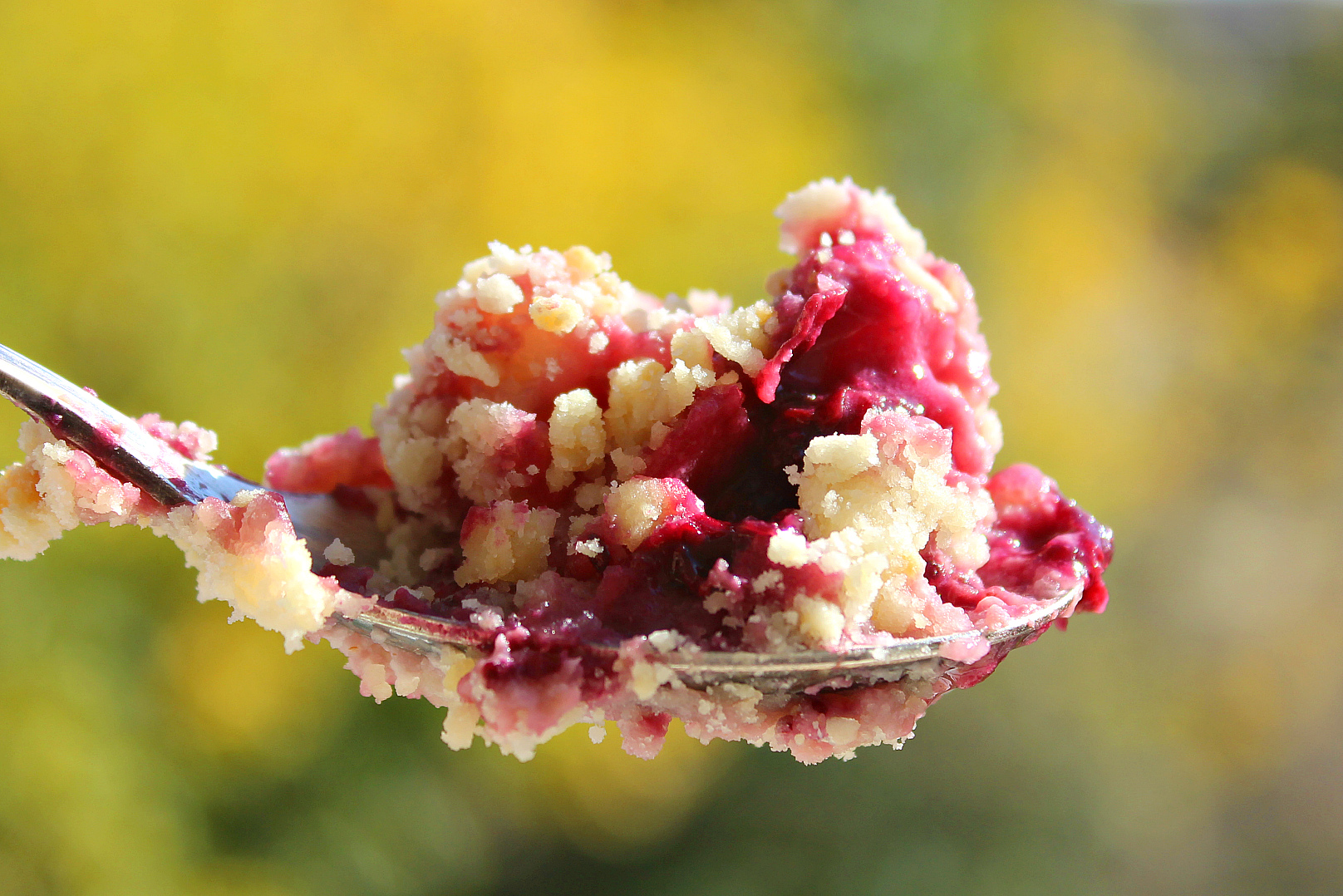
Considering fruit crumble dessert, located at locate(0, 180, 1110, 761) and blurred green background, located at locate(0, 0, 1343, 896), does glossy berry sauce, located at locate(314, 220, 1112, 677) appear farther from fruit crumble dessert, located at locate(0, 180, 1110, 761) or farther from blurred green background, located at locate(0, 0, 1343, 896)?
blurred green background, located at locate(0, 0, 1343, 896)

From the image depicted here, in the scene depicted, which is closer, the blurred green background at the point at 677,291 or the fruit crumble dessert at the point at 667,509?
the fruit crumble dessert at the point at 667,509

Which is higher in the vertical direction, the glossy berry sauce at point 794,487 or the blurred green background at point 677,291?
the blurred green background at point 677,291

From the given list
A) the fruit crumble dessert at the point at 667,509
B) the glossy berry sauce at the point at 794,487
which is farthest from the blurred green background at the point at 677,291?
the glossy berry sauce at the point at 794,487

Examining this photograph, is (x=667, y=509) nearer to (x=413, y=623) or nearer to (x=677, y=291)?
(x=413, y=623)

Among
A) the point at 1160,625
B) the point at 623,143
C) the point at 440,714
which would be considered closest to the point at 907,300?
the point at 623,143

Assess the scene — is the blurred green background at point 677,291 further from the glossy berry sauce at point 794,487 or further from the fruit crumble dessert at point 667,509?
the glossy berry sauce at point 794,487

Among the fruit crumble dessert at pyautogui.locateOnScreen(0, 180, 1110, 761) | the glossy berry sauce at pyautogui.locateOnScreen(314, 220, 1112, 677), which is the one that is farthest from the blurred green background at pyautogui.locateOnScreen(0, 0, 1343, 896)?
the glossy berry sauce at pyautogui.locateOnScreen(314, 220, 1112, 677)
